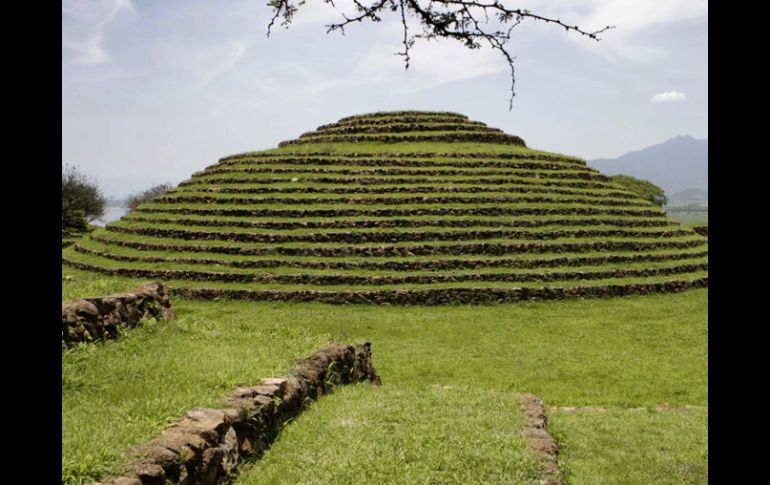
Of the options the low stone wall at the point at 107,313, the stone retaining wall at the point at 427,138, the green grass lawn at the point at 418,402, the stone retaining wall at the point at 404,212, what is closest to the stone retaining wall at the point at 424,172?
the stone retaining wall at the point at 404,212

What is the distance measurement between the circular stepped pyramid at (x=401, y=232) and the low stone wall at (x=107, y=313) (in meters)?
9.54

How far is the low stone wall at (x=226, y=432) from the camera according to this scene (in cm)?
Result: 402

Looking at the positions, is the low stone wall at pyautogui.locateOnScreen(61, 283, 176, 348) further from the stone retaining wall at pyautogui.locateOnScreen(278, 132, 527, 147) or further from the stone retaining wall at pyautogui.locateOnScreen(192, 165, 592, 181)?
the stone retaining wall at pyautogui.locateOnScreen(278, 132, 527, 147)

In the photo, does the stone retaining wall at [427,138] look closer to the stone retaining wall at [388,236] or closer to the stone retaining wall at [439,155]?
the stone retaining wall at [439,155]

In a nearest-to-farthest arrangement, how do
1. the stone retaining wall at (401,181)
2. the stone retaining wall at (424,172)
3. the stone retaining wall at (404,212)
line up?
the stone retaining wall at (404,212) → the stone retaining wall at (401,181) → the stone retaining wall at (424,172)

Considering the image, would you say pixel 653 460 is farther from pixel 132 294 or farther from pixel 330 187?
pixel 330 187

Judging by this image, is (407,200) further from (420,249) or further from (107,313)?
(107,313)

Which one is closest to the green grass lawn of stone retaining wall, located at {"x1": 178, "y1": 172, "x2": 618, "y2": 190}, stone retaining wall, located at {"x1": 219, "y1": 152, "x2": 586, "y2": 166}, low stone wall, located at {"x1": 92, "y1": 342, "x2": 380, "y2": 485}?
low stone wall, located at {"x1": 92, "y1": 342, "x2": 380, "y2": 485}

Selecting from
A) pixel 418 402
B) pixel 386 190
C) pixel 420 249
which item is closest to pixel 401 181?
pixel 386 190

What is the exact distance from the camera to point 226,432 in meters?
4.88

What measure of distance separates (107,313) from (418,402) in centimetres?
438

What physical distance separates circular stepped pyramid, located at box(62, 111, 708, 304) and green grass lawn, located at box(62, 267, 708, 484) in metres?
5.01
